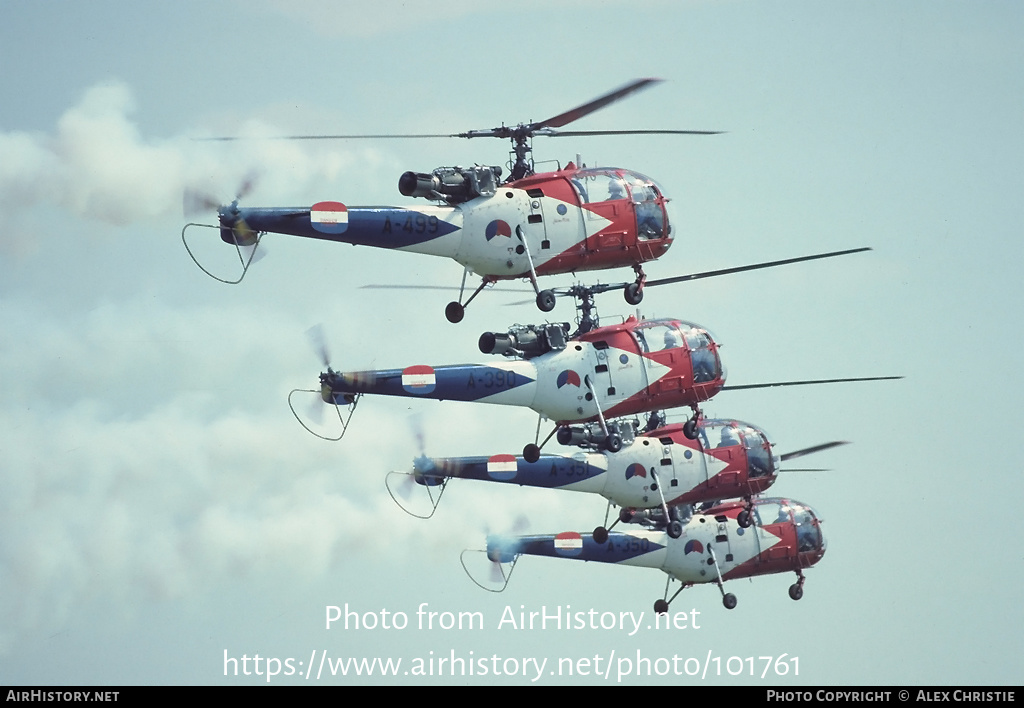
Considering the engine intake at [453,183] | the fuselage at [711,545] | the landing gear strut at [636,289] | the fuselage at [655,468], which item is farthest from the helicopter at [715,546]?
the engine intake at [453,183]

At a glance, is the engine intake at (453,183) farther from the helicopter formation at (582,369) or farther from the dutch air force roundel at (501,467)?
the dutch air force roundel at (501,467)

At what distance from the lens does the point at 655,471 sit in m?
59.9

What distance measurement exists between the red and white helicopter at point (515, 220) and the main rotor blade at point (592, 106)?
32mm

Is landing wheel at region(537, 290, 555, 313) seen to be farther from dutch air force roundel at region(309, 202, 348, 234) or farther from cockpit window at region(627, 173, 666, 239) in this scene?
dutch air force roundel at region(309, 202, 348, 234)

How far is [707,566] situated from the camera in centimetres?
6788

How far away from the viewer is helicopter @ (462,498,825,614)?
62812 mm

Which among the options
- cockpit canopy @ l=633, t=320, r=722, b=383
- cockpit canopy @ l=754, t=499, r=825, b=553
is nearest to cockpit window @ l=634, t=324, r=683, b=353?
cockpit canopy @ l=633, t=320, r=722, b=383

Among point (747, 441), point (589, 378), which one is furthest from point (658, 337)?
point (747, 441)

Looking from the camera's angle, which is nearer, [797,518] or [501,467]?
[501,467]

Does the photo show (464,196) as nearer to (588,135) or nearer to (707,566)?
(588,135)

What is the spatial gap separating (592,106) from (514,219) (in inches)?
141

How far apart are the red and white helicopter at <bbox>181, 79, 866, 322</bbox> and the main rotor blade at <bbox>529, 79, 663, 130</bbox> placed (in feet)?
0.10

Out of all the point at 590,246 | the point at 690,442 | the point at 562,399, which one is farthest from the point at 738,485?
the point at 590,246

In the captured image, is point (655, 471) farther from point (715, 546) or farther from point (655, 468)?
point (715, 546)
